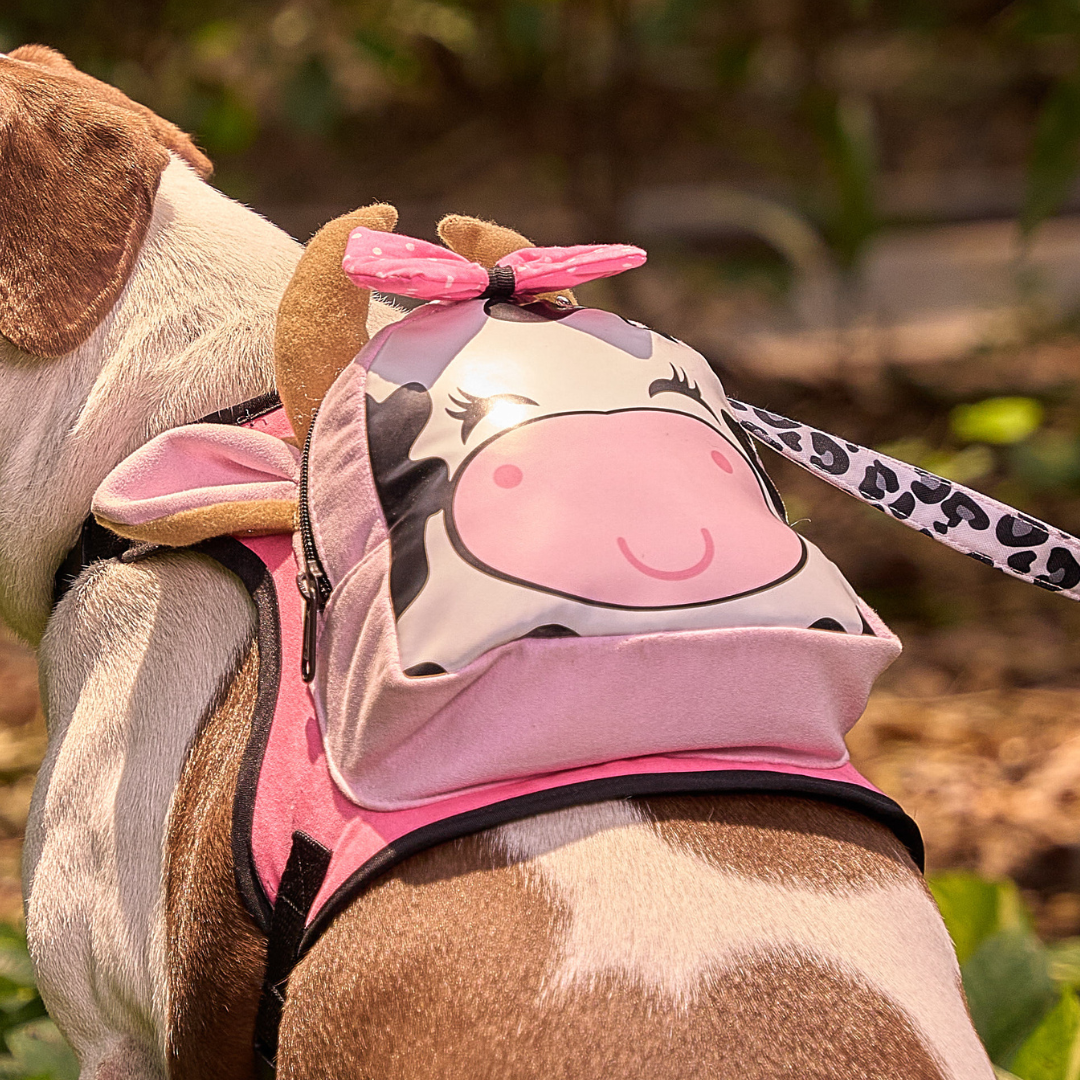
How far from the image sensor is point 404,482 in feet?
3.70

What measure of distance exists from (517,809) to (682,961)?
0.18m

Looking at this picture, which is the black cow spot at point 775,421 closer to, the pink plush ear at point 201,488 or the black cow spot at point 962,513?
the black cow spot at point 962,513

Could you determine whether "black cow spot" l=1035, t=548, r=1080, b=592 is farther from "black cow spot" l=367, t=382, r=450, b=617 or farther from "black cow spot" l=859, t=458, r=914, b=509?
"black cow spot" l=367, t=382, r=450, b=617

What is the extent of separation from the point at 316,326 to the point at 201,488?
0.69 feet

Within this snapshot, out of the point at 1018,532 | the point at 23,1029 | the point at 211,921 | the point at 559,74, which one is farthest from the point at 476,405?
the point at 559,74

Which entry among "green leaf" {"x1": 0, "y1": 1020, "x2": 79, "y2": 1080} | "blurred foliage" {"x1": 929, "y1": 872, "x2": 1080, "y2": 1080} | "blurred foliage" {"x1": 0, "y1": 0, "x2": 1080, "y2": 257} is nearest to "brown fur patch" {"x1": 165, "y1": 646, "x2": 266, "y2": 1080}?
"green leaf" {"x1": 0, "y1": 1020, "x2": 79, "y2": 1080}

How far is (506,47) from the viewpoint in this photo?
4.87 metres

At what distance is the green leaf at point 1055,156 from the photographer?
384 centimetres

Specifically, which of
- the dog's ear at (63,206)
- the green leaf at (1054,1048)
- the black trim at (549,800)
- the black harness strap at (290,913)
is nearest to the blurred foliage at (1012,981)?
the green leaf at (1054,1048)

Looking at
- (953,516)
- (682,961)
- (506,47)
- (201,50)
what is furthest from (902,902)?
(506,47)

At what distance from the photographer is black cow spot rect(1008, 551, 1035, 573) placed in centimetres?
145

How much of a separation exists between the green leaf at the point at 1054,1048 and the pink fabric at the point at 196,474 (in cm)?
136

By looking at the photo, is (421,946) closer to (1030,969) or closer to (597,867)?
(597,867)

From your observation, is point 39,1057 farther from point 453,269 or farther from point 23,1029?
point 453,269
